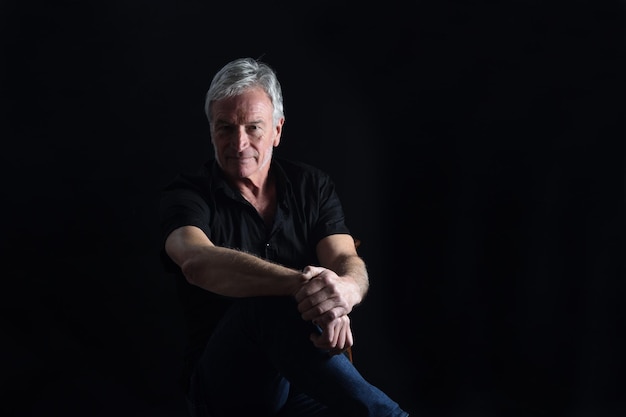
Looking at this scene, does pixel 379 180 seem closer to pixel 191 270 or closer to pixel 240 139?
pixel 240 139

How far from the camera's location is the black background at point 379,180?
2.52 meters

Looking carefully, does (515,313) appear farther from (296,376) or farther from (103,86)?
(103,86)

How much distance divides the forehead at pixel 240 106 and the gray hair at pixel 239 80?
0.01 meters

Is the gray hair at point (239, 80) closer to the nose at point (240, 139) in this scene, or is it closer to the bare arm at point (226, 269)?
the nose at point (240, 139)

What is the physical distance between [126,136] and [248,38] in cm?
58

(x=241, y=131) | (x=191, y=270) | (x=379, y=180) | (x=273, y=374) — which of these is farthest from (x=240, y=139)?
(x=379, y=180)

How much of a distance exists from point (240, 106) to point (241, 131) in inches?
2.8

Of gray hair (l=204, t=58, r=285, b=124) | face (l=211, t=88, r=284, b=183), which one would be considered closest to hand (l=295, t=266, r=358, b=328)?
face (l=211, t=88, r=284, b=183)

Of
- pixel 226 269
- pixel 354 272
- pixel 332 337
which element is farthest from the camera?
pixel 354 272

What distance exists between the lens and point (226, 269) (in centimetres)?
167

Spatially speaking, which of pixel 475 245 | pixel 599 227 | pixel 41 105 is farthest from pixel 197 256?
pixel 599 227

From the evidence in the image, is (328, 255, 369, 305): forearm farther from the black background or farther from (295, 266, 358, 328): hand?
the black background

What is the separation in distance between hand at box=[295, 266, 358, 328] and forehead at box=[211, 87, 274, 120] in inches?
24.2

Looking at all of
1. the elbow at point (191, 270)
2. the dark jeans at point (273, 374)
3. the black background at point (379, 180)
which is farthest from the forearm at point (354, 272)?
the black background at point (379, 180)
